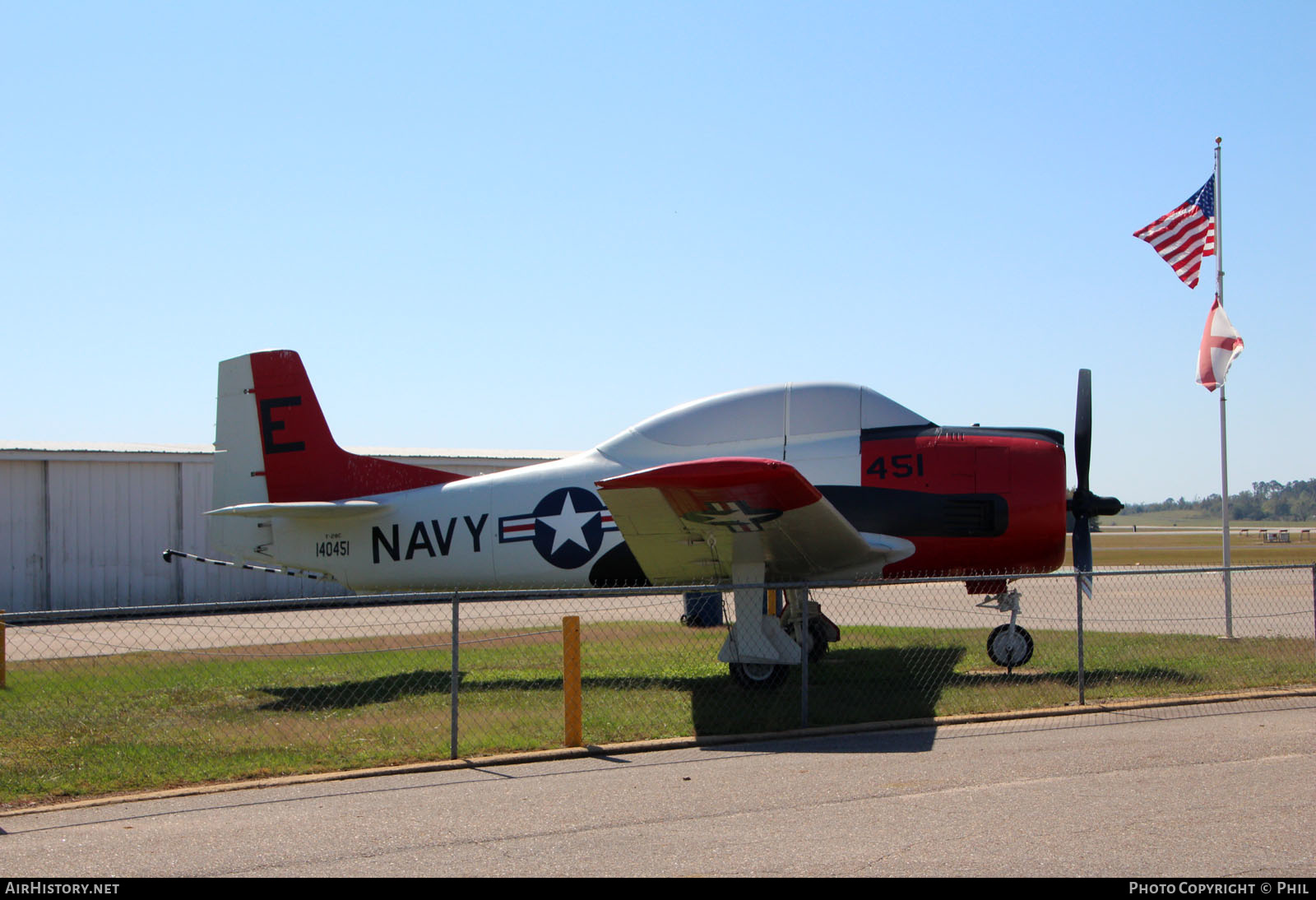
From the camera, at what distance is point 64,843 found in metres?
5.09

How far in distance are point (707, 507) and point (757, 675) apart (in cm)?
225

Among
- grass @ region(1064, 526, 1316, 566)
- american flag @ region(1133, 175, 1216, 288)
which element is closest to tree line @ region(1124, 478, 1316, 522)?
grass @ region(1064, 526, 1316, 566)

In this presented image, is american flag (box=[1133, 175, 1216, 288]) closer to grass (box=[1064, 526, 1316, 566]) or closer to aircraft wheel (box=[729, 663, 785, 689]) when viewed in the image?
aircraft wheel (box=[729, 663, 785, 689])

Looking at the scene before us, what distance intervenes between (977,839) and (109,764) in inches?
222

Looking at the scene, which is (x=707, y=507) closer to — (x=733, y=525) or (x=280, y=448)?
(x=733, y=525)

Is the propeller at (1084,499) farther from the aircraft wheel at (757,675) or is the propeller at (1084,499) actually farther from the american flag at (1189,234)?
the american flag at (1189,234)

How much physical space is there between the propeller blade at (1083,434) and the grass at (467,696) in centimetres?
208

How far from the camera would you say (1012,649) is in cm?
1109

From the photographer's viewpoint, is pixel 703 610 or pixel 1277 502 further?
pixel 1277 502

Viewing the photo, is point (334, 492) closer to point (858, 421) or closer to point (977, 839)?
point (858, 421)

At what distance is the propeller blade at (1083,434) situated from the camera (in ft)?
36.9

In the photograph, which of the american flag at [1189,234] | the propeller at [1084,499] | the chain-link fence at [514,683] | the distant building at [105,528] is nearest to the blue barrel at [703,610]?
the chain-link fence at [514,683]

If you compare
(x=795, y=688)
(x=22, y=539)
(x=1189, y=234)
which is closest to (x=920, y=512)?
(x=795, y=688)

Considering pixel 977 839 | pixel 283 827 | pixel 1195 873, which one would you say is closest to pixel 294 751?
pixel 283 827
